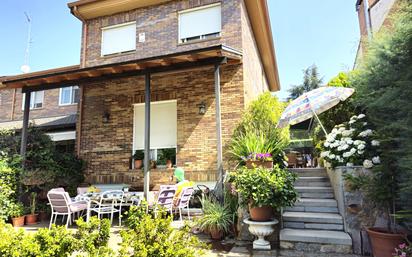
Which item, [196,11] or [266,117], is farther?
[196,11]

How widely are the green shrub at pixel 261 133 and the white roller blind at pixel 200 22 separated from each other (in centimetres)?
384

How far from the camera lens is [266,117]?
890cm

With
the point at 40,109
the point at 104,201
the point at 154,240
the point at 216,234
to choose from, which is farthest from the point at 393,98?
the point at 40,109

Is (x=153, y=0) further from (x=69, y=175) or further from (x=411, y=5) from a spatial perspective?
(x=411, y=5)

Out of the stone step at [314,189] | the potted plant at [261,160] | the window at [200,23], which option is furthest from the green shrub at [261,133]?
the window at [200,23]

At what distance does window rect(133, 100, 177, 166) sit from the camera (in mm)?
10977

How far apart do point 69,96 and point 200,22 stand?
10.8 meters

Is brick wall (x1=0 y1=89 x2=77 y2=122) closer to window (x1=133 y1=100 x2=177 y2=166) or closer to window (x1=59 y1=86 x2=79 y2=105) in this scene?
window (x1=59 y1=86 x2=79 y2=105)

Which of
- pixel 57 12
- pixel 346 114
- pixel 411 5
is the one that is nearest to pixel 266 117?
pixel 346 114

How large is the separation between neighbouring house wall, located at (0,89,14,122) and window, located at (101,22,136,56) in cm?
1090

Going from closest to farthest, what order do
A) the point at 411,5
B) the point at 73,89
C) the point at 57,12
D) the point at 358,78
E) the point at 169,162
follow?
the point at 411,5
the point at 358,78
the point at 169,162
the point at 57,12
the point at 73,89

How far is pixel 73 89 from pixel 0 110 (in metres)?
6.34

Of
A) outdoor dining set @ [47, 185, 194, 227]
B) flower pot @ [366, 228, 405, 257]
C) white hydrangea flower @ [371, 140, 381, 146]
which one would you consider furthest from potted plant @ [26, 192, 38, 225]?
white hydrangea flower @ [371, 140, 381, 146]

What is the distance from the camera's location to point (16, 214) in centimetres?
912
